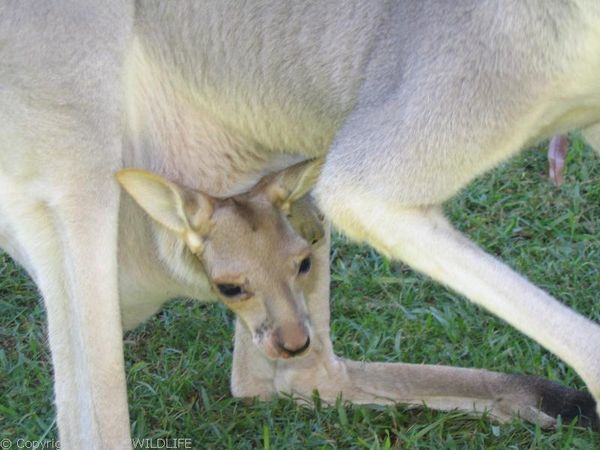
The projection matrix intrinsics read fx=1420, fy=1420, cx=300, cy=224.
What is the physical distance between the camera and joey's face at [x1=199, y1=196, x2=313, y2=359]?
2.72 metres

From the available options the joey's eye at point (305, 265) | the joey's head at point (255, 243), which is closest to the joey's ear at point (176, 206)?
the joey's head at point (255, 243)

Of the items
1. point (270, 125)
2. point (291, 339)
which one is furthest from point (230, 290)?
point (270, 125)

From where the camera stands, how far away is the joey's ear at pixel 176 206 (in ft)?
9.07

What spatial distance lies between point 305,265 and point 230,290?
0.54 feet

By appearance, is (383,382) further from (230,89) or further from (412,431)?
(230,89)

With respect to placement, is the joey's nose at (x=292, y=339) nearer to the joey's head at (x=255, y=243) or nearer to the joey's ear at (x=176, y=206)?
the joey's head at (x=255, y=243)

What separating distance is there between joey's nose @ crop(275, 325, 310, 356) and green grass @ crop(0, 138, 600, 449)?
30cm

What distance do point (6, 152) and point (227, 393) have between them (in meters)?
0.83

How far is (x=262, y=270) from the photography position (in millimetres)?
2787

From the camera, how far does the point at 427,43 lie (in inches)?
100

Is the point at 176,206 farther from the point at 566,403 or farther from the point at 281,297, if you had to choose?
the point at 566,403

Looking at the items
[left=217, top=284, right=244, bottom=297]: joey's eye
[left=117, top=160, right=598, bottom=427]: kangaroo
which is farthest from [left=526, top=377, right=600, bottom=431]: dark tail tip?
[left=217, top=284, right=244, bottom=297]: joey's eye

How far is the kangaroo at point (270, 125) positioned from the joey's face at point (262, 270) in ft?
0.09

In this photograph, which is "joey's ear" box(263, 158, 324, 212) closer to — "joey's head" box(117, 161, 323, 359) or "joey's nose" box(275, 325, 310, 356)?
"joey's head" box(117, 161, 323, 359)
